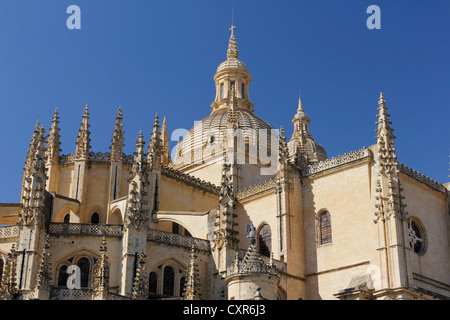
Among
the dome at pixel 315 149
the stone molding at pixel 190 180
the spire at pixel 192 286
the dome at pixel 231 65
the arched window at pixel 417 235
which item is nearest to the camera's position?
the spire at pixel 192 286

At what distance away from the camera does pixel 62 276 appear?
116 ft

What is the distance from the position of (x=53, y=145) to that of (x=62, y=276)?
12767 mm

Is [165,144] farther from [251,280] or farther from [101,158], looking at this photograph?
[251,280]

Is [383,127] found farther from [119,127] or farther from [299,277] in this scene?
[119,127]

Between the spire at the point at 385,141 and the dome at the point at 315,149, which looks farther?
the dome at the point at 315,149

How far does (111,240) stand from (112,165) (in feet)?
30.3

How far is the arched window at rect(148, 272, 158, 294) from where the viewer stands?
36219 mm

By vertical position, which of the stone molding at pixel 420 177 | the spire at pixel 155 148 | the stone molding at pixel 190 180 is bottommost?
the stone molding at pixel 420 177

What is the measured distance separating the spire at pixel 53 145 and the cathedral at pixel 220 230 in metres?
0.09

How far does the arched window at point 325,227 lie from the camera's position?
40406 millimetres

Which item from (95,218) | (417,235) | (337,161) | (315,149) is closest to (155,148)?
(95,218)

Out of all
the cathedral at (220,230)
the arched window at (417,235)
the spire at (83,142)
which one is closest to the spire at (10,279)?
the cathedral at (220,230)

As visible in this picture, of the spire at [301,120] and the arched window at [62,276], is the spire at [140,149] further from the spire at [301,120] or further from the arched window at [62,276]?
the spire at [301,120]
